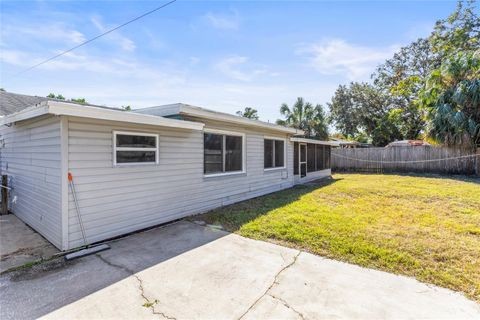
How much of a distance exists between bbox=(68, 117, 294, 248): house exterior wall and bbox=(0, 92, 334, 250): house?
16 mm

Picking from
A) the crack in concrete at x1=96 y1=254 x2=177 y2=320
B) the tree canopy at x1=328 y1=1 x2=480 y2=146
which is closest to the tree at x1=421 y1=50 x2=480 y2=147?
the tree canopy at x1=328 y1=1 x2=480 y2=146

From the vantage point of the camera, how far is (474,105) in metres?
11.4

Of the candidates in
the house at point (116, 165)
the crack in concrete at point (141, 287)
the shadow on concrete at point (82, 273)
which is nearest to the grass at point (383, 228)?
the house at point (116, 165)

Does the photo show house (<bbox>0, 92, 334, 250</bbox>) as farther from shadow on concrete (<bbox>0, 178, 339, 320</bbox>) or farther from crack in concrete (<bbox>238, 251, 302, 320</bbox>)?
crack in concrete (<bbox>238, 251, 302, 320</bbox>)

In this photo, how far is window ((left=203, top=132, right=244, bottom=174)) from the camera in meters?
6.37

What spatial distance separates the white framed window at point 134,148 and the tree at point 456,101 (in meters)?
13.8

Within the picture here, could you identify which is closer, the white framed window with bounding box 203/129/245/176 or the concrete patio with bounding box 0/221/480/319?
the concrete patio with bounding box 0/221/480/319

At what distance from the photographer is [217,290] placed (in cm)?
272

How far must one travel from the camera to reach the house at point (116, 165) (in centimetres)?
380

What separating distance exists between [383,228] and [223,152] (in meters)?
4.18

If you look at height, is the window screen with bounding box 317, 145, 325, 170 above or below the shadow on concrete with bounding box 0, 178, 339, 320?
above

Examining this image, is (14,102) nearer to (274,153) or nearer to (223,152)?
(223,152)

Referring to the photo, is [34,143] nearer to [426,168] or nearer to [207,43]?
[207,43]

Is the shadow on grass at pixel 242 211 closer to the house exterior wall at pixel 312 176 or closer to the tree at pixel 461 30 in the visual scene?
the house exterior wall at pixel 312 176
